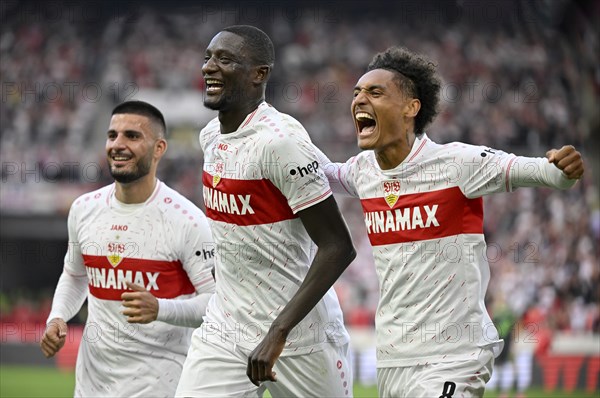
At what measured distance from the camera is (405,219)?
17.9 ft

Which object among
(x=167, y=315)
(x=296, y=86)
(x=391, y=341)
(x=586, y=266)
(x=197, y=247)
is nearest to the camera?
(x=391, y=341)

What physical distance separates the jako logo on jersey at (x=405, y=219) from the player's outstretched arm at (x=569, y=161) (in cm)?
83

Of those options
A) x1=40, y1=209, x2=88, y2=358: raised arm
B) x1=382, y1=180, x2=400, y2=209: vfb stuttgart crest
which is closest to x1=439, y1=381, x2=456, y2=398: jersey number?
x1=382, y1=180, x2=400, y2=209: vfb stuttgart crest

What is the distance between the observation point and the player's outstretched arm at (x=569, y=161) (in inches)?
188

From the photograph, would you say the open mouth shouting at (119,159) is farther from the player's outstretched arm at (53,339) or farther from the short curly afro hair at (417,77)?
the short curly afro hair at (417,77)

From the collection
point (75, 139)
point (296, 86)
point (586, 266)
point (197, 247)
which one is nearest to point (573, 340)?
point (586, 266)

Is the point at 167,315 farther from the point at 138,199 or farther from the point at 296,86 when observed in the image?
the point at 296,86

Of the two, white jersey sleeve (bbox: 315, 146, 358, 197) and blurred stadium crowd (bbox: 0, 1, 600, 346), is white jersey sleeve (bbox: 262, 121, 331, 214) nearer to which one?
white jersey sleeve (bbox: 315, 146, 358, 197)

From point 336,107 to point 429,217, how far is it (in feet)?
81.2

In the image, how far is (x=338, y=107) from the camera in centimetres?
3002

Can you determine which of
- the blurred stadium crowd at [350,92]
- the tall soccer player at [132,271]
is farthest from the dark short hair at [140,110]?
the blurred stadium crowd at [350,92]

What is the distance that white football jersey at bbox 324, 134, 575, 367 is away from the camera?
5297mm

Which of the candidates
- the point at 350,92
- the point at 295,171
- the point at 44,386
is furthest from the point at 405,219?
the point at 350,92

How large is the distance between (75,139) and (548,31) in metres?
14.3
